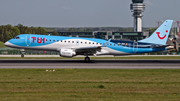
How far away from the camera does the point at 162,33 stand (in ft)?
142

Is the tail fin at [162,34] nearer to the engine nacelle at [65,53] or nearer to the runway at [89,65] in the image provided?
the runway at [89,65]

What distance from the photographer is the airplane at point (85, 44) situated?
39.5m

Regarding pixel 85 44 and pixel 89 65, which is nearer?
pixel 89 65

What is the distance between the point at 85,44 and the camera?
4081 cm

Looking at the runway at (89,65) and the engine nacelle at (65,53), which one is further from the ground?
the engine nacelle at (65,53)

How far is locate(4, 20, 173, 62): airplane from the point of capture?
1556 inches

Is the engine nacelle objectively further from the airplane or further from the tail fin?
the tail fin
